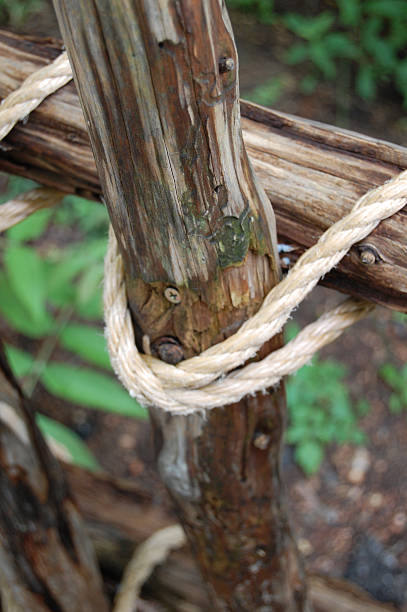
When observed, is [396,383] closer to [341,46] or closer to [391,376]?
[391,376]

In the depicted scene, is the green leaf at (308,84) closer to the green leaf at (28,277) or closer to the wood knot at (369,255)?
the green leaf at (28,277)

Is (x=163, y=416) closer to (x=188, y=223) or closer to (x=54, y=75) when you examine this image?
(x=188, y=223)

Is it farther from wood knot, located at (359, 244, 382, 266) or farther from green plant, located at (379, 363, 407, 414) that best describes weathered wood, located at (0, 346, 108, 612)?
green plant, located at (379, 363, 407, 414)

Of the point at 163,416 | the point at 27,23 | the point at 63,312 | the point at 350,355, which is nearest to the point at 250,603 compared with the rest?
the point at 163,416

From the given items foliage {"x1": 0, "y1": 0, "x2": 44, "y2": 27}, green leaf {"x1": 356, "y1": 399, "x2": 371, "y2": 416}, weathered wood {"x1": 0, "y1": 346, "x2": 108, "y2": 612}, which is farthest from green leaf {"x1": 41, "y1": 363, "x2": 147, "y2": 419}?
foliage {"x1": 0, "y1": 0, "x2": 44, "y2": 27}

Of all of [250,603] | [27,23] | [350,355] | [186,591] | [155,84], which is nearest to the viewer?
[155,84]
